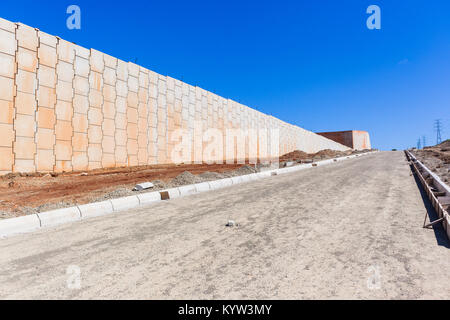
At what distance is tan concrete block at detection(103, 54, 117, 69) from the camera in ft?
43.9

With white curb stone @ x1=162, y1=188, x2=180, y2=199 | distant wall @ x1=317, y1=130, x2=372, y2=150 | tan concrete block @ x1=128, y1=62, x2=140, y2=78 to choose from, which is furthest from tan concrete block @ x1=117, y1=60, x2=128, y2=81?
distant wall @ x1=317, y1=130, x2=372, y2=150

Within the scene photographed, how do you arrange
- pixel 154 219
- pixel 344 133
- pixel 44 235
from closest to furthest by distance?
1. pixel 44 235
2. pixel 154 219
3. pixel 344 133

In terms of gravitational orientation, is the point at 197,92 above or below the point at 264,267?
above

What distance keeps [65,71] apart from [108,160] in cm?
456

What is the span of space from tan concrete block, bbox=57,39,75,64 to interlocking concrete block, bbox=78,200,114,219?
921 cm

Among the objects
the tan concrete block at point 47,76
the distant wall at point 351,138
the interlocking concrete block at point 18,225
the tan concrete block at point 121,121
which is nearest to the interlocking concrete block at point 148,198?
the interlocking concrete block at point 18,225

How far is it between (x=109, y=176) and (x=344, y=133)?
94179 mm

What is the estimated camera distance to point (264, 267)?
267 cm

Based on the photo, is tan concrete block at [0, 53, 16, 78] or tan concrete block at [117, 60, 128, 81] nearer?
tan concrete block at [0, 53, 16, 78]

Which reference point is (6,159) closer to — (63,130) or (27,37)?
(63,130)

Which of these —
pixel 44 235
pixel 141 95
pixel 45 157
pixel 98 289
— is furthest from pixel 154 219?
pixel 141 95

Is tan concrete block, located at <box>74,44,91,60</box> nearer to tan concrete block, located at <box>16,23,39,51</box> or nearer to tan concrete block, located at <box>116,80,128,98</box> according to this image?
tan concrete block, located at <box>16,23,39,51</box>

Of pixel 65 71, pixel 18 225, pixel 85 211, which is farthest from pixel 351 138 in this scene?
pixel 18 225
